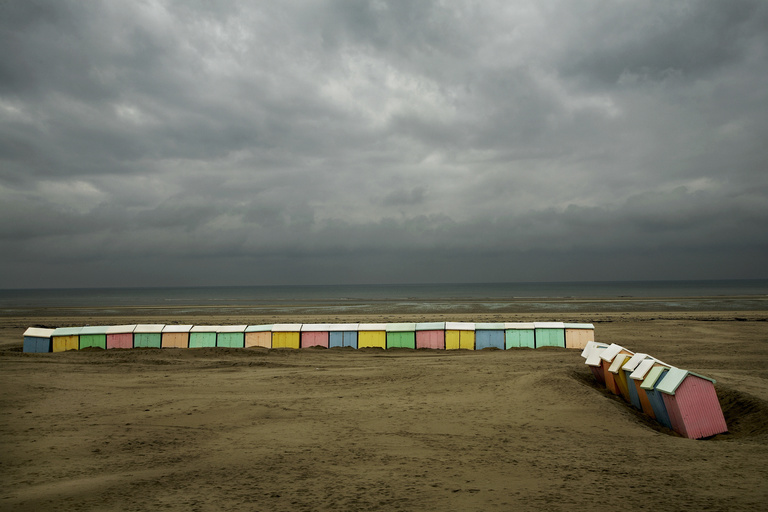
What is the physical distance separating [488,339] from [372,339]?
5.60 meters

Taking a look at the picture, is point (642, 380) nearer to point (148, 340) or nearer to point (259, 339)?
point (259, 339)

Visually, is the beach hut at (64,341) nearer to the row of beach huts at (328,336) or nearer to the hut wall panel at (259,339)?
the row of beach huts at (328,336)

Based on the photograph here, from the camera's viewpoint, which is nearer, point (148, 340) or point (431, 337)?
point (431, 337)

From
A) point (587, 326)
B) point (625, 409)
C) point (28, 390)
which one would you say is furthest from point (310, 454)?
point (587, 326)

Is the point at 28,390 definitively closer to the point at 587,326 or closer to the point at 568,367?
the point at 568,367

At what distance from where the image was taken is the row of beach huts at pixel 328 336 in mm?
22188

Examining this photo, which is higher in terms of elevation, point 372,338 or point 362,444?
point 372,338

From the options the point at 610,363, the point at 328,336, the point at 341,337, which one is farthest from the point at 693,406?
the point at 328,336

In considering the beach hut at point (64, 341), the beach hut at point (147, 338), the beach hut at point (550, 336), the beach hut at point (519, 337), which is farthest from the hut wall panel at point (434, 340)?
the beach hut at point (64, 341)

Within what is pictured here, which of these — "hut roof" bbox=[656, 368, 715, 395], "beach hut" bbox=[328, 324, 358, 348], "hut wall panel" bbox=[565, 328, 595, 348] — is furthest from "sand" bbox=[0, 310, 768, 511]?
"hut wall panel" bbox=[565, 328, 595, 348]

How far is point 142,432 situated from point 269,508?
5054 mm

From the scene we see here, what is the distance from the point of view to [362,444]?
28.8ft

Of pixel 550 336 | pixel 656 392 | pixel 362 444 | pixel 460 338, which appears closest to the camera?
pixel 362 444

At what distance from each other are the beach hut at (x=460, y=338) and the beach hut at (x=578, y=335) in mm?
4476
